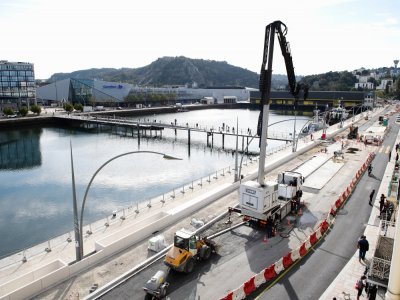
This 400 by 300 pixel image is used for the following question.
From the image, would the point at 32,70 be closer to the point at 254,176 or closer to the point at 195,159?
the point at 195,159

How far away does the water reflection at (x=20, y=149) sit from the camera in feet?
215

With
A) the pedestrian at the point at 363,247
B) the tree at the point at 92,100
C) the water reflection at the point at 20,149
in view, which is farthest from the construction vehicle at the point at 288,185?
the tree at the point at 92,100

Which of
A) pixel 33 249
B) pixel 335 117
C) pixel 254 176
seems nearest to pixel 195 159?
pixel 254 176

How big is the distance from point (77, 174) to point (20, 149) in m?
33.2

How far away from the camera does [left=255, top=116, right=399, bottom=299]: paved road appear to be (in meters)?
18.1

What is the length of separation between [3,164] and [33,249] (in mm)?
47777

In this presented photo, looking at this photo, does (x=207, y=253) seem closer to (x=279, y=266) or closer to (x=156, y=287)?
(x=279, y=266)

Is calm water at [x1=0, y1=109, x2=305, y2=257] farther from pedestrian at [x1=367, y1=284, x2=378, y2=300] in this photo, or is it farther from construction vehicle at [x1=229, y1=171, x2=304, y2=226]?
pedestrian at [x1=367, y1=284, x2=378, y2=300]

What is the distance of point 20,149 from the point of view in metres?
79.3

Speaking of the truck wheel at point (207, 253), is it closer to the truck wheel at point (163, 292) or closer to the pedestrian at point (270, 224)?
the truck wheel at point (163, 292)

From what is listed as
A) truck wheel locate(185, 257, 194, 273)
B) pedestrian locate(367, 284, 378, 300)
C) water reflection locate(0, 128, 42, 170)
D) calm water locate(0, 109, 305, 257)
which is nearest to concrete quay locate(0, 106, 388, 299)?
truck wheel locate(185, 257, 194, 273)

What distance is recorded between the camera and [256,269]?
67.0 feet

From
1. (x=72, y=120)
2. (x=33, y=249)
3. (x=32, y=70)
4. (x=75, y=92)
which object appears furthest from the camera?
(x=75, y=92)

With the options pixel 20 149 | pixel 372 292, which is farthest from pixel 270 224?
pixel 20 149
